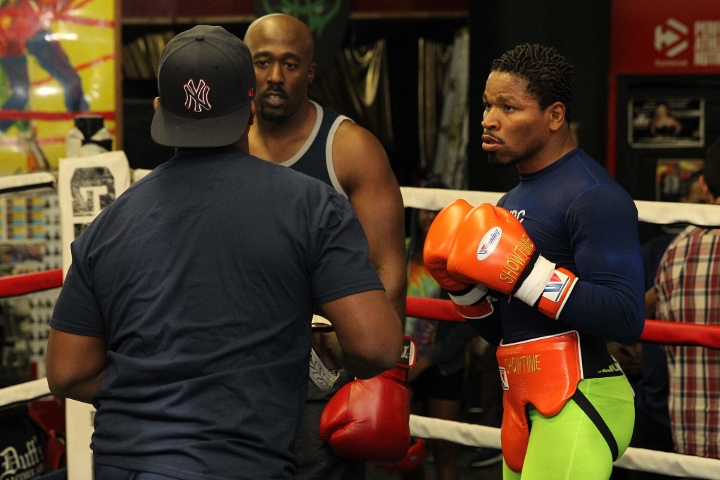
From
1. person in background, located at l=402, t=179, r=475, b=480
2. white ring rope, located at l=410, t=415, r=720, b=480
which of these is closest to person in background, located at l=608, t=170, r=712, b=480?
white ring rope, located at l=410, t=415, r=720, b=480

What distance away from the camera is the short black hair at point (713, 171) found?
2.97 metres

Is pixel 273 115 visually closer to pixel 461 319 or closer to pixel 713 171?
pixel 461 319

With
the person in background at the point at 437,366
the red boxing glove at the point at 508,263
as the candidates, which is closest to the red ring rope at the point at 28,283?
the red boxing glove at the point at 508,263

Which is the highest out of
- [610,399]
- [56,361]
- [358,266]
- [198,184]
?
[198,184]

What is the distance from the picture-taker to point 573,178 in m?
2.16

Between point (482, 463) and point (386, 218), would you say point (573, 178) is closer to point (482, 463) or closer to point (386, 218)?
point (386, 218)

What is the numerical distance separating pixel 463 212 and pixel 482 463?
282 cm

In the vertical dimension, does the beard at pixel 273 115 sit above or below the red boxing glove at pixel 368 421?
above

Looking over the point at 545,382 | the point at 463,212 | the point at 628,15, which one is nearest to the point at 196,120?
the point at 463,212

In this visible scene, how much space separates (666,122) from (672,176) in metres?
0.35

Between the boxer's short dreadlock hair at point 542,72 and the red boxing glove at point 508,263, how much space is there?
0.27 meters

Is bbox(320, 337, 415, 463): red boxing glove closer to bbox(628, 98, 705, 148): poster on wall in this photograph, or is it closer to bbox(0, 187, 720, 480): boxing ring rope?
bbox(0, 187, 720, 480): boxing ring rope

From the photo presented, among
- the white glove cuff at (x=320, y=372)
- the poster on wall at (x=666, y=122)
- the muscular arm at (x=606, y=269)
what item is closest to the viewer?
the white glove cuff at (x=320, y=372)

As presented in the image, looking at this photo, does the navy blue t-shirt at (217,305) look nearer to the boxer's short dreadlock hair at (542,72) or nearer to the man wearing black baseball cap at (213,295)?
the man wearing black baseball cap at (213,295)
